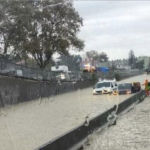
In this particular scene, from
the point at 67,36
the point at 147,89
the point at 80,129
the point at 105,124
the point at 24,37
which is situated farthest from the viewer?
the point at 67,36

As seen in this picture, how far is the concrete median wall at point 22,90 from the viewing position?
79.6ft

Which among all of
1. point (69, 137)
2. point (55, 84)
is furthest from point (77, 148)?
point (55, 84)

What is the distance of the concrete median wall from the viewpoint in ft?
79.6

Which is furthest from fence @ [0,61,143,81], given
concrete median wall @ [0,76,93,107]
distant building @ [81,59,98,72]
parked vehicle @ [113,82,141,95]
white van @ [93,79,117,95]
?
parked vehicle @ [113,82,141,95]

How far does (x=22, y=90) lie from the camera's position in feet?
88.0

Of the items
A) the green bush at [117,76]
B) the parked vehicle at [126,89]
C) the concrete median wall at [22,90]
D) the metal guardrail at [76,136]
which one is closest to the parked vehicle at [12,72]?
the concrete median wall at [22,90]

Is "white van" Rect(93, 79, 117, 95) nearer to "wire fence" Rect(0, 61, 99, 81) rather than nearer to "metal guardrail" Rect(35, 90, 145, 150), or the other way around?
"wire fence" Rect(0, 61, 99, 81)

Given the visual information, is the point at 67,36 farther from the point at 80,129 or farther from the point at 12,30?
the point at 80,129

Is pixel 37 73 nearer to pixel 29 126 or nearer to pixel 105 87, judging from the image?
pixel 105 87

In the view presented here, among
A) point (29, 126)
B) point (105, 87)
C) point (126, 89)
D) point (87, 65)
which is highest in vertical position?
point (87, 65)

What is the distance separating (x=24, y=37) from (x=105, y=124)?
34.8m

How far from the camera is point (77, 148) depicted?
399 inches

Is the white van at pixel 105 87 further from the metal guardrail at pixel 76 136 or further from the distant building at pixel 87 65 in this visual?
the metal guardrail at pixel 76 136

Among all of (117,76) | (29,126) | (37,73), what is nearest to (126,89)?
(37,73)
